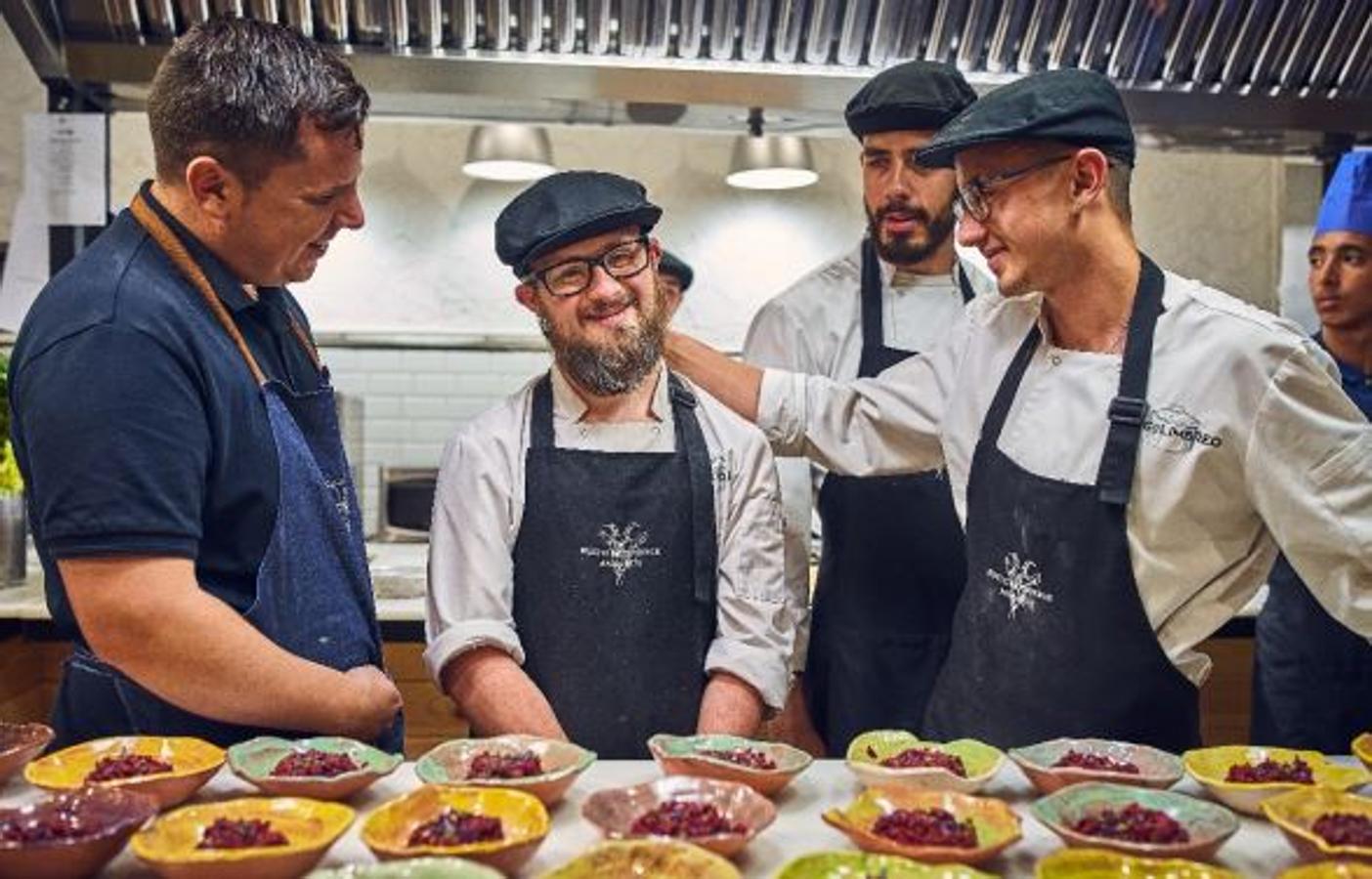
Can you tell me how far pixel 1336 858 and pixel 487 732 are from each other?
136 cm

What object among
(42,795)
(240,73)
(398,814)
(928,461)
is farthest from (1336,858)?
(240,73)

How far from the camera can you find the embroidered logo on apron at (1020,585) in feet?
7.11

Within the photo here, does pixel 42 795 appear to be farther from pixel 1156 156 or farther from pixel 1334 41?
pixel 1156 156

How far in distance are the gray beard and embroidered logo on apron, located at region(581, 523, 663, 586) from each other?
11.3 inches

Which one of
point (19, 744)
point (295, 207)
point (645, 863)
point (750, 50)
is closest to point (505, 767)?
point (645, 863)

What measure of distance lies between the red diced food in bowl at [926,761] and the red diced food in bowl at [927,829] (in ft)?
0.65

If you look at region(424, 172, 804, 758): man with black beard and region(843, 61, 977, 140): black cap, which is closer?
region(424, 172, 804, 758): man with black beard

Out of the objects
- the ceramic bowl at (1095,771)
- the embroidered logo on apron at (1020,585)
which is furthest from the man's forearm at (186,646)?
the embroidered logo on apron at (1020,585)

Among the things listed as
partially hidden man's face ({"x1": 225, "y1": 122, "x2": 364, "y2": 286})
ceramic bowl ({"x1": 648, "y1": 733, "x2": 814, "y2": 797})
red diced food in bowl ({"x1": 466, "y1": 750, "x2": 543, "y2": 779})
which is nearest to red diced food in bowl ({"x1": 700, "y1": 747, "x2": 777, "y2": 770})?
ceramic bowl ({"x1": 648, "y1": 733, "x2": 814, "y2": 797})

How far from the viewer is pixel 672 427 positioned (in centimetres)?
261

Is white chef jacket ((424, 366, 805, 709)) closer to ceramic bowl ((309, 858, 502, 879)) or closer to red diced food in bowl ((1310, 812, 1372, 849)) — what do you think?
ceramic bowl ((309, 858, 502, 879))

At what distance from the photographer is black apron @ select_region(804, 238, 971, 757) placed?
9.63ft

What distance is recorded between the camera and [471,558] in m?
2.41

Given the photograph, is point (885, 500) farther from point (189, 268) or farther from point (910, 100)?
point (189, 268)
